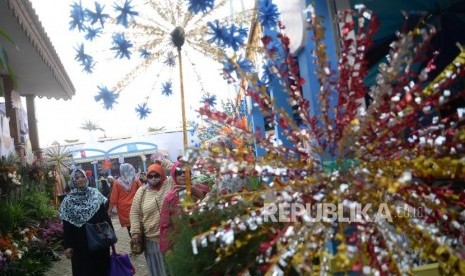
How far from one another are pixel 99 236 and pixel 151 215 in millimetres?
736

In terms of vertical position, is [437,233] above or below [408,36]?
below

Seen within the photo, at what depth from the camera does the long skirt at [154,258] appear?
3818 mm

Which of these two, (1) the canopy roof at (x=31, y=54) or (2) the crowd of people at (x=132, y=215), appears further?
(1) the canopy roof at (x=31, y=54)

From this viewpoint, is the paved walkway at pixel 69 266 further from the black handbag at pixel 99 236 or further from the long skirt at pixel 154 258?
the long skirt at pixel 154 258

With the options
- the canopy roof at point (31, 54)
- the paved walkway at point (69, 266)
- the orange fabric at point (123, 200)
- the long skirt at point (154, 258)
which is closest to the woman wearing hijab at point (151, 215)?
the long skirt at point (154, 258)

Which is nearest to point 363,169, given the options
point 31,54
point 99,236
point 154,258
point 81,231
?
point 154,258

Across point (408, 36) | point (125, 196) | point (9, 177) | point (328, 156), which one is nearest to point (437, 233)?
point (328, 156)

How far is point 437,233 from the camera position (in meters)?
1.25

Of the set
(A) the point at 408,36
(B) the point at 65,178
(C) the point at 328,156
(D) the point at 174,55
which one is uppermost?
(D) the point at 174,55

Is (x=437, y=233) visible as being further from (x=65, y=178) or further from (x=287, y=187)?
(x=65, y=178)

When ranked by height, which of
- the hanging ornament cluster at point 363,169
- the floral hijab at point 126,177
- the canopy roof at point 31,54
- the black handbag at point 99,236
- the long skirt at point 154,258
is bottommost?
the long skirt at point 154,258

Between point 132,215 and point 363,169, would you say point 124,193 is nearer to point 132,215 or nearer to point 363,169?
point 132,215

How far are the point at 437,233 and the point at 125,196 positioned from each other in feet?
19.8

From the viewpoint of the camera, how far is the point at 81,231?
4.23 meters
